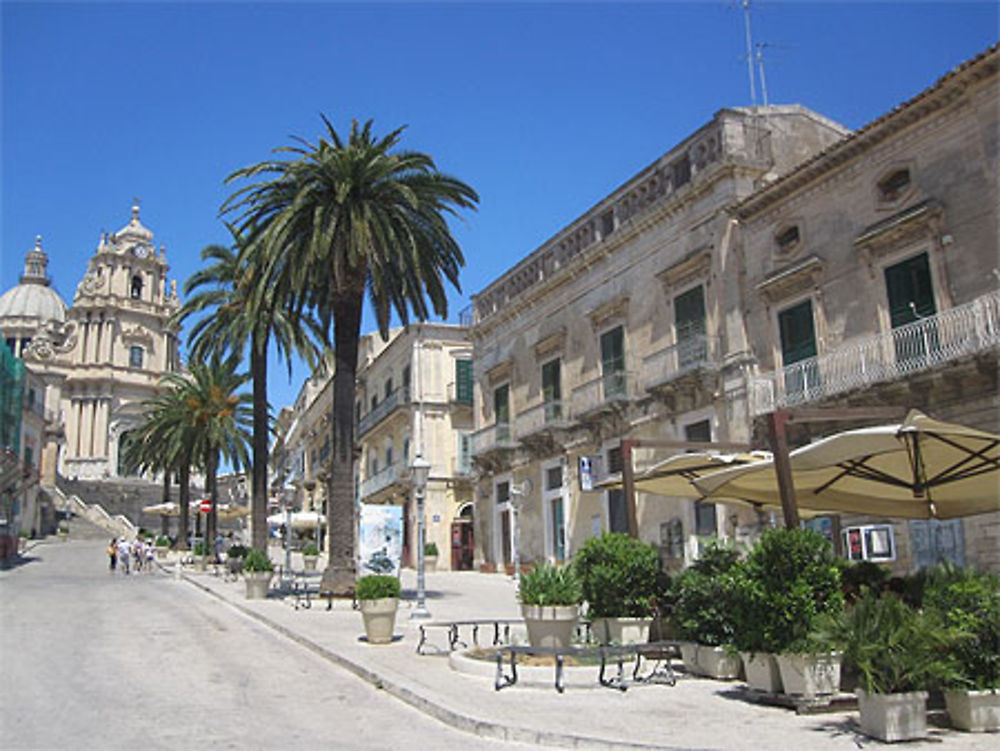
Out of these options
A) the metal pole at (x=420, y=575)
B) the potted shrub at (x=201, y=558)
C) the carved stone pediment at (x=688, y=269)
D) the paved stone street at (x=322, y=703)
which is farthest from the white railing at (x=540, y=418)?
the potted shrub at (x=201, y=558)

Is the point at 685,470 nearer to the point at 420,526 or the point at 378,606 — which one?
the point at 378,606

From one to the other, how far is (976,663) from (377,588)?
8.66 m

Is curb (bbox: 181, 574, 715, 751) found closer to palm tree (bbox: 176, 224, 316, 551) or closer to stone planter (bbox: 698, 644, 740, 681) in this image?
stone planter (bbox: 698, 644, 740, 681)

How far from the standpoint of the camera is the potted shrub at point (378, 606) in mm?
13227

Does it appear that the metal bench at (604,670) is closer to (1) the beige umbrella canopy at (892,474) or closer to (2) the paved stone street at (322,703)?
(2) the paved stone street at (322,703)

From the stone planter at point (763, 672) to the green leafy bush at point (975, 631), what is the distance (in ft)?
5.28

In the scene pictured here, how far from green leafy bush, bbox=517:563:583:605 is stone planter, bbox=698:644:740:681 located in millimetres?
1826

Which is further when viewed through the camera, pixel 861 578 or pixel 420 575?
pixel 420 575

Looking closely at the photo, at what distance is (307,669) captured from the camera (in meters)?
11.4

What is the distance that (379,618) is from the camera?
13273 millimetres

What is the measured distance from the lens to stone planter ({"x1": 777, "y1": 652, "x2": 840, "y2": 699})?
7.71 m

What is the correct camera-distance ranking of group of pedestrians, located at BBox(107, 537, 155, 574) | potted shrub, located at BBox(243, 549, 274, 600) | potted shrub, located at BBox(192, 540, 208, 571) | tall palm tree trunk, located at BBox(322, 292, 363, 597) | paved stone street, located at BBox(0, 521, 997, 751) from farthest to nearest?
potted shrub, located at BBox(192, 540, 208, 571), group of pedestrians, located at BBox(107, 537, 155, 574), potted shrub, located at BBox(243, 549, 274, 600), tall palm tree trunk, located at BBox(322, 292, 363, 597), paved stone street, located at BBox(0, 521, 997, 751)

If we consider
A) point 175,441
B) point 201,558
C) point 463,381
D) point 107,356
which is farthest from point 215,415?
point 107,356

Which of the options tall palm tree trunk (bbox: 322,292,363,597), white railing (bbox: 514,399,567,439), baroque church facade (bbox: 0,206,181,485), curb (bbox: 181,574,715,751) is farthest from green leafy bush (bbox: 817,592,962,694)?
baroque church facade (bbox: 0,206,181,485)
